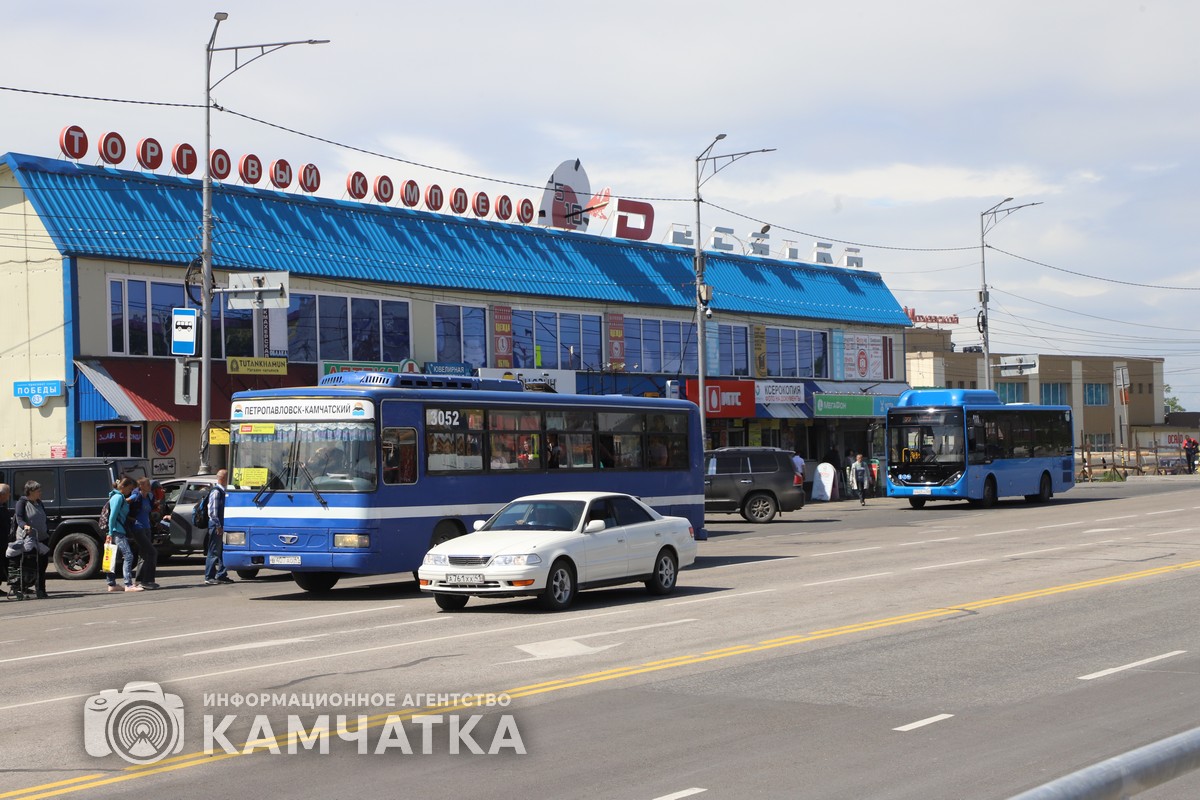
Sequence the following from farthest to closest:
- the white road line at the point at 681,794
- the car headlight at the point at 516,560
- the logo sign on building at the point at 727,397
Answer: the logo sign on building at the point at 727,397 → the car headlight at the point at 516,560 → the white road line at the point at 681,794

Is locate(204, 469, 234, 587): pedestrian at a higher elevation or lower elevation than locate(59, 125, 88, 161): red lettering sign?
lower

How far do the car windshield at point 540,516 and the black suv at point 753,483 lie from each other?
773 inches

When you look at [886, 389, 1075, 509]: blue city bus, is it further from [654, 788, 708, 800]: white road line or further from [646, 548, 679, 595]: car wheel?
[654, 788, 708, 800]: white road line

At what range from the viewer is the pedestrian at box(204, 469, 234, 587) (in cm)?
2202

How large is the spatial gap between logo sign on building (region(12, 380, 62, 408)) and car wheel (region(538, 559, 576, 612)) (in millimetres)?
Answer: 20508

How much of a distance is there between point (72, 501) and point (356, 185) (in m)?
18.5

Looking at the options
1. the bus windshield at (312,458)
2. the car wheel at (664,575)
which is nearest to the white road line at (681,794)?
the car wheel at (664,575)

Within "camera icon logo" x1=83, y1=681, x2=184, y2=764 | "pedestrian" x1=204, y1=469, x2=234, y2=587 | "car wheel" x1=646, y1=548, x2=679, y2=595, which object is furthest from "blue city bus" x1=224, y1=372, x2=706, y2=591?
"camera icon logo" x1=83, y1=681, x2=184, y2=764

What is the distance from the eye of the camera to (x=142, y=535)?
21500 millimetres

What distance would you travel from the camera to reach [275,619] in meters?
16.6

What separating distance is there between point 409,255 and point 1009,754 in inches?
1372

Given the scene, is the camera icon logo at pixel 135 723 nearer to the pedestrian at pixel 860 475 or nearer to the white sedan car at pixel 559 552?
the white sedan car at pixel 559 552

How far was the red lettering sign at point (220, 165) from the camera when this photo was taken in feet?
119

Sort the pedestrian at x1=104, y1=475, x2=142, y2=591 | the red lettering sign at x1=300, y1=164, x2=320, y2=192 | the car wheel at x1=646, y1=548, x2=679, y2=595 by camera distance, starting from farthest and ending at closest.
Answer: the red lettering sign at x1=300, y1=164, x2=320, y2=192 → the pedestrian at x1=104, y1=475, x2=142, y2=591 → the car wheel at x1=646, y1=548, x2=679, y2=595
